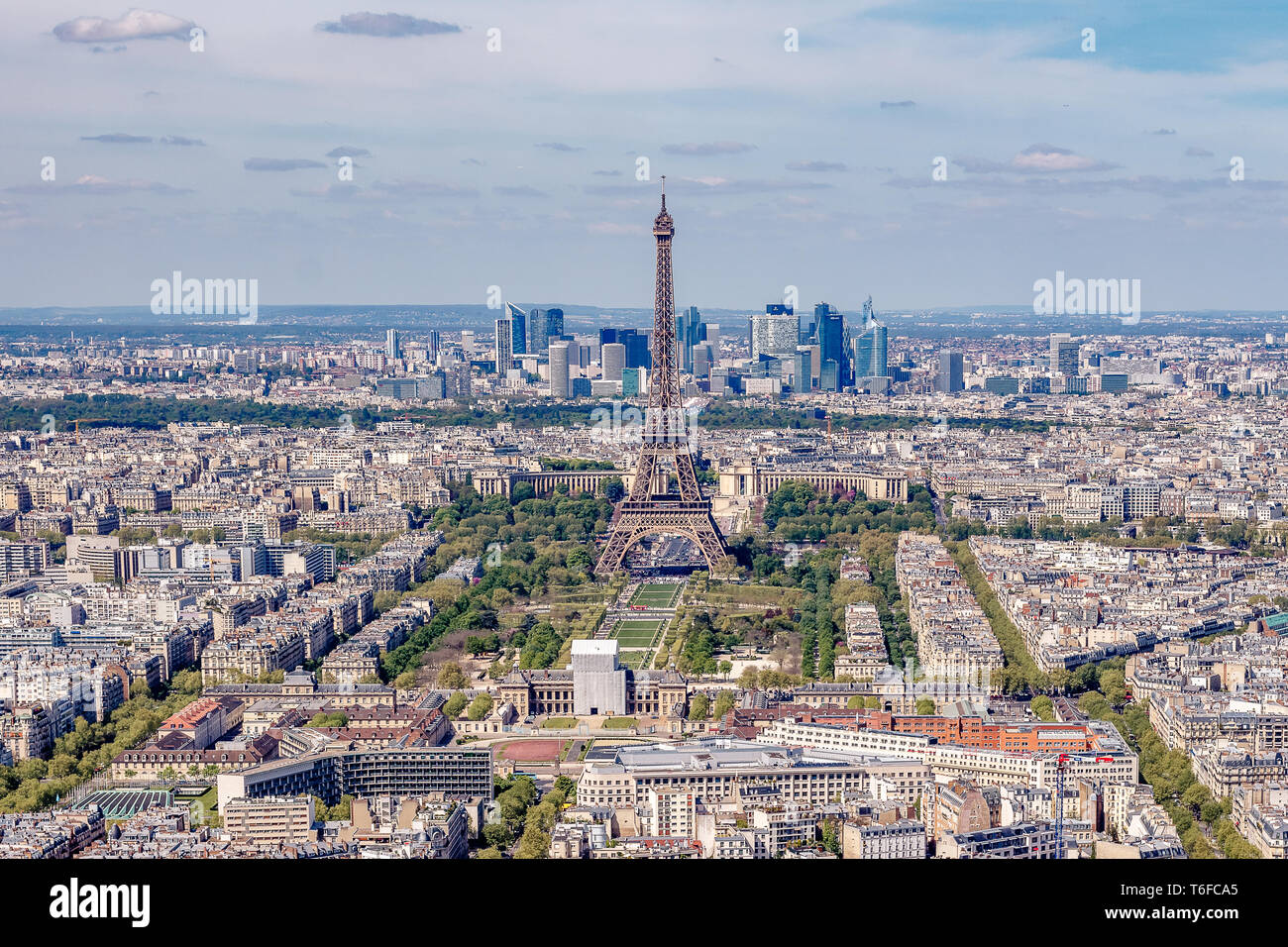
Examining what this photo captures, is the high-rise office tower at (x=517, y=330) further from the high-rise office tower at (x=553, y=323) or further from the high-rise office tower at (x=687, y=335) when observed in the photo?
the high-rise office tower at (x=687, y=335)

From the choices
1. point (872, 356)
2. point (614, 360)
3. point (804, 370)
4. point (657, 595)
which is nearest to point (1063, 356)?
point (872, 356)

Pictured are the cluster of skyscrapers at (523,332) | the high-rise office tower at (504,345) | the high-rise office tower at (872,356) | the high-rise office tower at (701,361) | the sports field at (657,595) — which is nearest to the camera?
the sports field at (657,595)

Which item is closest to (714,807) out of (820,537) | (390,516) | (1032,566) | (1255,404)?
(1032,566)

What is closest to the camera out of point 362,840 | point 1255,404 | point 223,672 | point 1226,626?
point 362,840

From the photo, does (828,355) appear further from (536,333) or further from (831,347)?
(536,333)

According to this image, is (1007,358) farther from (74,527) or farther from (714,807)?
(714,807)

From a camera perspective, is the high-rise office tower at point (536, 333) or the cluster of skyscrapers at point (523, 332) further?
the high-rise office tower at point (536, 333)

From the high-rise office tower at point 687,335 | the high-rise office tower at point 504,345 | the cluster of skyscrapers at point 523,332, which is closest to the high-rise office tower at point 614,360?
the high-rise office tower at point 687,335
